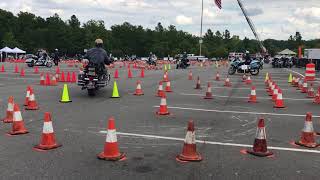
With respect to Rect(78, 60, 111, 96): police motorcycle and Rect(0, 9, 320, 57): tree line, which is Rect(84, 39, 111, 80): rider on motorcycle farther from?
Rect(0, 9, 320, 57): tree line

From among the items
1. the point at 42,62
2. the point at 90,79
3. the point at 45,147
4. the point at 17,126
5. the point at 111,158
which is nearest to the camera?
the point at 111,158

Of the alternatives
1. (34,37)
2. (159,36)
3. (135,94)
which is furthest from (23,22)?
(135,94)

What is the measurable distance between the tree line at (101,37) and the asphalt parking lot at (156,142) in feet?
402

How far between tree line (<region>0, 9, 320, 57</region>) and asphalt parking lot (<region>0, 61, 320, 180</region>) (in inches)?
4822

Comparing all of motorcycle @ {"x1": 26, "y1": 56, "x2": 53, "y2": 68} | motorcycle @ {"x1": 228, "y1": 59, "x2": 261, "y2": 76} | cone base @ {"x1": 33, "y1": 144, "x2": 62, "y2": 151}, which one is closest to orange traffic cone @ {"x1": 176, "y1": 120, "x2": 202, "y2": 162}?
cone base @ {"x1": 33, "y1": 144, "x2": 62, "y2": 151}

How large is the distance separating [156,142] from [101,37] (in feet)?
465

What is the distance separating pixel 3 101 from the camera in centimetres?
1446

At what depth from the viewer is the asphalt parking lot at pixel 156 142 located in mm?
6551

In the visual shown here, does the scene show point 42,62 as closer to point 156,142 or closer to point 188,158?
point 156,142

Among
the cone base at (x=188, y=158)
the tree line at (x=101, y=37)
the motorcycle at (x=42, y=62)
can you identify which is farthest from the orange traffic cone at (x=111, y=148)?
the tree line at (x=101, y=37)

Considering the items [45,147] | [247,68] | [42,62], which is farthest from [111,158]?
[42,62]

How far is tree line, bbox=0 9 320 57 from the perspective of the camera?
141000 mm

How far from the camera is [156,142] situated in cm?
849

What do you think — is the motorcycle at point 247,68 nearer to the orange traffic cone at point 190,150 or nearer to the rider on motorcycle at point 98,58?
the rider on motorcycle at point 98,58
